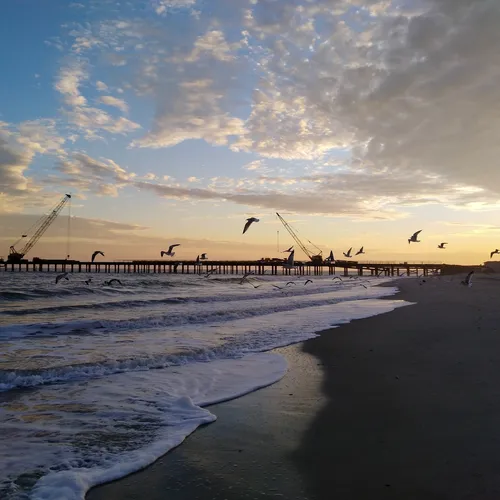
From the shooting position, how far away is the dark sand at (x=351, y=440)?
410cm

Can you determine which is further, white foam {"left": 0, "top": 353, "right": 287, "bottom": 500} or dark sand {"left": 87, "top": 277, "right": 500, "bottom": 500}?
white foam {"left": 0, "top": 353, "right": 287, "bottom": 500}

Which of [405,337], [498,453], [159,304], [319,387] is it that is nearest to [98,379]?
[319,387]

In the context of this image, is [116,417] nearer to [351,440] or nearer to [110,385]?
[110,385]

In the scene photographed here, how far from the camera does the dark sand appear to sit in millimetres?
4102

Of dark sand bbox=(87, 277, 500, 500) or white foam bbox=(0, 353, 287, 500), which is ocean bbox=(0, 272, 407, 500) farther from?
dark sand bbox=(87, 277, 500, 500)

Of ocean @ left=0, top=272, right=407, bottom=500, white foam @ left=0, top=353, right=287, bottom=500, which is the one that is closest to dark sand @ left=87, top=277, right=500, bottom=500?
white foam @ left=0, top=353, right=287, bottom=500

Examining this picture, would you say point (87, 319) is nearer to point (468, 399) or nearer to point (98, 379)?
point (98, 379)

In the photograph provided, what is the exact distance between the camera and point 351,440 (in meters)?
5.26

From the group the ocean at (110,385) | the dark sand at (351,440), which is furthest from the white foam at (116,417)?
the dark sand at (351,440)

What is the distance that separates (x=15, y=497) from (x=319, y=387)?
511cm

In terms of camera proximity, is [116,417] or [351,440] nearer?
[351,440]

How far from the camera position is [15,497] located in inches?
159

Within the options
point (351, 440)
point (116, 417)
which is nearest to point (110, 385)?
point (116, 417)

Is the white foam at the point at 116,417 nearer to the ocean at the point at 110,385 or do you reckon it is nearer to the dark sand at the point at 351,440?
the ocean at the point at 110,385
